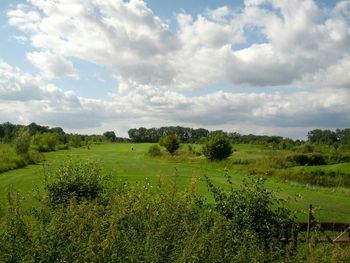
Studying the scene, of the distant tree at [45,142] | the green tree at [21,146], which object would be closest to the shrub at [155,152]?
the distant tree at [45,142]

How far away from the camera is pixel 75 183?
1812cm

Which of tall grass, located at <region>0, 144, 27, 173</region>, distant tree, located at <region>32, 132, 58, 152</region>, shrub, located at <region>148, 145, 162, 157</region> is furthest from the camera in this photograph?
distant tree, located at <region>32, 132, 58, 152</region>

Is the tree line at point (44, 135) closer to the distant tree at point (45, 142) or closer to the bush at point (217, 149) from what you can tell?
the distant tree at point (45, 142)

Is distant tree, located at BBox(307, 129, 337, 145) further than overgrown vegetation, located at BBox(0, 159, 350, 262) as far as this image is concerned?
Yes

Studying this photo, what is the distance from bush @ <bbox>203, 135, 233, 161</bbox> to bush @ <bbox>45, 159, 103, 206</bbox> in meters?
48.4

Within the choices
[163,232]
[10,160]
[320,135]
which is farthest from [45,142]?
[320,135]

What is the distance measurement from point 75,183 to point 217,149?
1956 inches

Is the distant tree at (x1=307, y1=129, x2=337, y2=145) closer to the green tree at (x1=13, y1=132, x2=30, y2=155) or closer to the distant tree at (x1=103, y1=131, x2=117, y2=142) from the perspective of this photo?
the distant tree at (x1=103, y1=131, x2=117, y2=142)

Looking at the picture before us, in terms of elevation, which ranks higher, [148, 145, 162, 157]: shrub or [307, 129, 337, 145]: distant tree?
[307, 129, 337, 145]: distant tree

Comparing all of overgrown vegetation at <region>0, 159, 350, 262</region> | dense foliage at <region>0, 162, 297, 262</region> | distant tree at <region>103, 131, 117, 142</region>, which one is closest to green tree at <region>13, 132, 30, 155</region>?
overgrown vegetation at <region>0, 159, 350, 262</region>

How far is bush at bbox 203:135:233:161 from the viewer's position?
66.6 metres

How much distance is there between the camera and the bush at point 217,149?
66625 millimetres

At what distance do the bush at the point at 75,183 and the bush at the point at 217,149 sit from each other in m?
48.4

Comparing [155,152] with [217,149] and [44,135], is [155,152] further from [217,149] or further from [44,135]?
[44,135]
